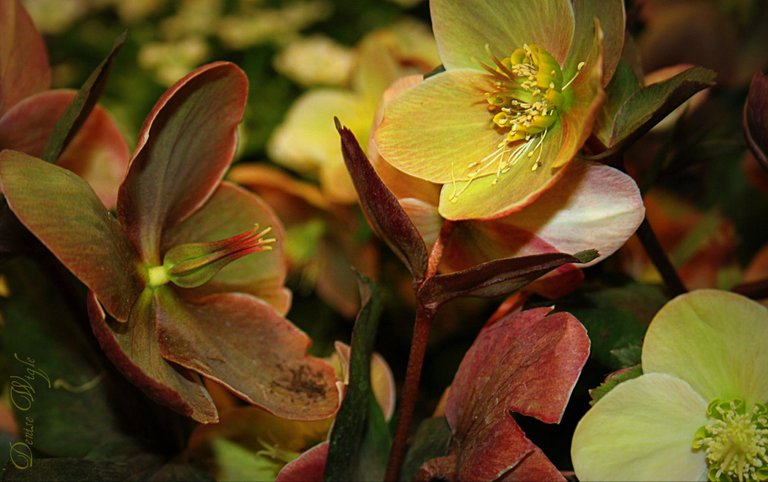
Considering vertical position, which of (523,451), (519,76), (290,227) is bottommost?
(290,227)

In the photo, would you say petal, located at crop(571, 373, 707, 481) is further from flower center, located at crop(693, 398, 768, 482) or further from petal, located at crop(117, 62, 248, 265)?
petal, located at crop(117, 62, 248, 265)

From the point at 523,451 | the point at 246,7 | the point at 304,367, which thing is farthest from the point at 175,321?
the point at 246,7

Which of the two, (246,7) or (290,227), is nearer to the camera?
(290,227)

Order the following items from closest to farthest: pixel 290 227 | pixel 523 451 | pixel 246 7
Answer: pixel 523 451 → pixel 290 227 → pixel 246 7

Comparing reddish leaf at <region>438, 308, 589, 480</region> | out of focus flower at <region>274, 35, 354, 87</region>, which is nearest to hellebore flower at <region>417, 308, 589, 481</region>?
reddish leaf at <region>438, 308, 589, 480</region>

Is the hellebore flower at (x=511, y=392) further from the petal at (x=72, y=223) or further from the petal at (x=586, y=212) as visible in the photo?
the petal at (x=72, y=223)

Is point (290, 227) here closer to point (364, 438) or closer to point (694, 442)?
point (364, 438)
